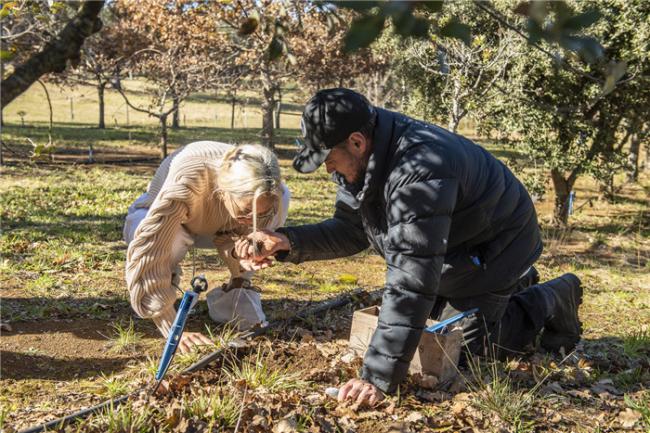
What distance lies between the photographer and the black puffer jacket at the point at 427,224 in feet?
9.39

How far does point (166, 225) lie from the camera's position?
3.75m

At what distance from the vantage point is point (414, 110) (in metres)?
13.1

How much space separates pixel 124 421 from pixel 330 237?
172cm

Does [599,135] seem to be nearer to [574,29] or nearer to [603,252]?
[603,252]

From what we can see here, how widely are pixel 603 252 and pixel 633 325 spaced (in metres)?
4.40

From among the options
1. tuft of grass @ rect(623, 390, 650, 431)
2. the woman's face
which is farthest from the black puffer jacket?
tuft of grass @ rect(623, 390, 650, 431)

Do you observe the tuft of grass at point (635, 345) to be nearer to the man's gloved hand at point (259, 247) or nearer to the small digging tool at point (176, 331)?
the man's gloved hand at point (259, 247)

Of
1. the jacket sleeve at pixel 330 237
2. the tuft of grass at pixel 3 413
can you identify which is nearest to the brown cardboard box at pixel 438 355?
the jacket sleeve at pixel 330 237

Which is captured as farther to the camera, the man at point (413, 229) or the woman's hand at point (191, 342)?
the woman's hand at point (191, 342)

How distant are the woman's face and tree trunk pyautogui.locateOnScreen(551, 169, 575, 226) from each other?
313 inches

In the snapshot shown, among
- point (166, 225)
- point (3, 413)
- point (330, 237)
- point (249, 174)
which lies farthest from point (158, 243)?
point (3, 413)

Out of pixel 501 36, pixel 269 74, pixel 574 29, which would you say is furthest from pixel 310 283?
pixel 269 74

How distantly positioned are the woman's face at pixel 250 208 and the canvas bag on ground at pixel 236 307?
913 millimetres

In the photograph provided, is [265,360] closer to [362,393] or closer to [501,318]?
[362,393]
